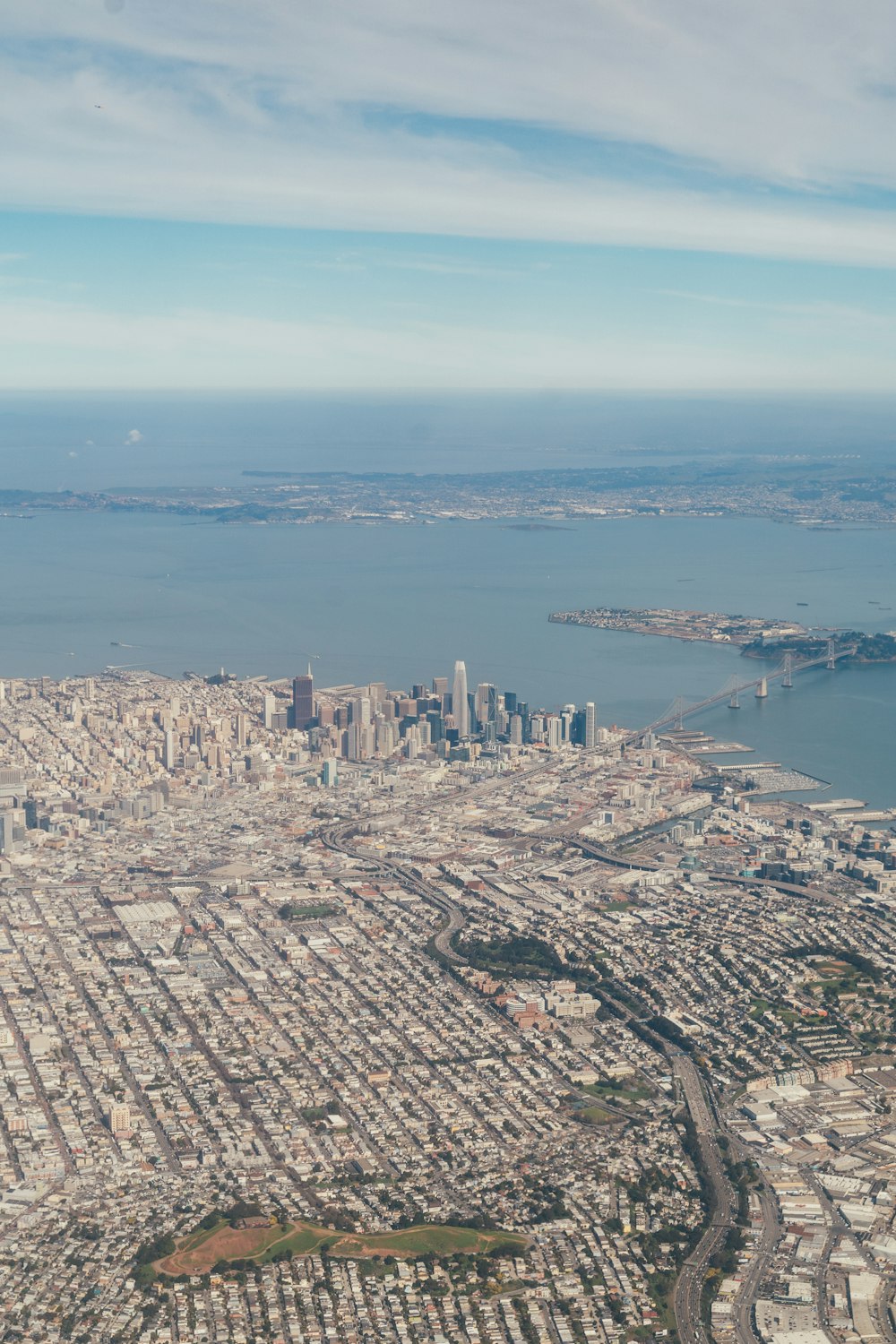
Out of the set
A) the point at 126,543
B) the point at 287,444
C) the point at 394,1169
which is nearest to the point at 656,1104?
the point at 394,1169

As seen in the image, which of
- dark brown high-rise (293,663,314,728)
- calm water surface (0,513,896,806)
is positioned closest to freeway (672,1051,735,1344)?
calm water surface (0,513,896,806)

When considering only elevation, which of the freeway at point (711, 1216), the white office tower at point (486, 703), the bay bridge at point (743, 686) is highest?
the white office tower at point (486, 703)

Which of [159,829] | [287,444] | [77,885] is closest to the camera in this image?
[77,885]

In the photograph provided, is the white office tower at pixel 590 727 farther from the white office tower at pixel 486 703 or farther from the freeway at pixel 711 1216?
the freeway at pixel 711 1216

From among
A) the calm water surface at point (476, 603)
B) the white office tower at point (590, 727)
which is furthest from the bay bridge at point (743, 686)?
the white office tower at point (590, 727)

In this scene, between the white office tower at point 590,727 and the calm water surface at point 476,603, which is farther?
the calm water surface at point 476,603

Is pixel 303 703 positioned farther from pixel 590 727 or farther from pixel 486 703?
pixel 590 727

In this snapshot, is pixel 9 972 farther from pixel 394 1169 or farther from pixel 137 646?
pixel 137 646

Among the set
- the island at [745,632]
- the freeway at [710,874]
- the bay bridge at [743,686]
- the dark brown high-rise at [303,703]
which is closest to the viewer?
the freeway at [710,874]
